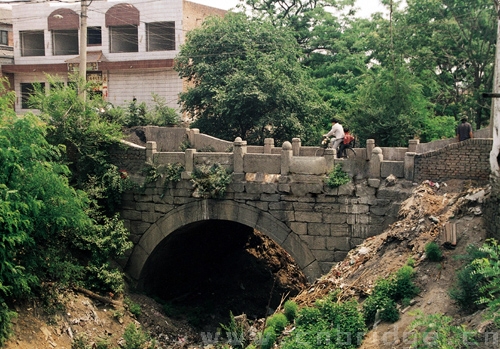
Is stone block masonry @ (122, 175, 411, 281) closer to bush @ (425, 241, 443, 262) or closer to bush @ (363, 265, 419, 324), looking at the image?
bush @ (425, 241, 443, 262)

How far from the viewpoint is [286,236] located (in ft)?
47.4

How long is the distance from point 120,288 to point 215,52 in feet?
33.6

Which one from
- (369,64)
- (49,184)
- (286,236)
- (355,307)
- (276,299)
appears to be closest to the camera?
(355,307)

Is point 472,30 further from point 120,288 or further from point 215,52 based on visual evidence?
point 120,288

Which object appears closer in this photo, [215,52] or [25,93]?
[215,52]

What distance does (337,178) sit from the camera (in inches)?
545

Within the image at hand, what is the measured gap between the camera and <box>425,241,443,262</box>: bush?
10.6m

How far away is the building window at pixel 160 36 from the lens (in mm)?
29484

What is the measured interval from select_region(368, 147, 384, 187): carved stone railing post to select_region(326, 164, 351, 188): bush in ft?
1.70

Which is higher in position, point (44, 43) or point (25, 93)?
point (44, 43)

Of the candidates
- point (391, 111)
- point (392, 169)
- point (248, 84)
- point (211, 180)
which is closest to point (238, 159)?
point (211, 180)

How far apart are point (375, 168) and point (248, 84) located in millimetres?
7449

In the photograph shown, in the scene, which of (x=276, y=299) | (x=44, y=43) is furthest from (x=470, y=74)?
(x=44, y=43)

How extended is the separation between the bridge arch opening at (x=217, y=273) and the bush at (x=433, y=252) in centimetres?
640
